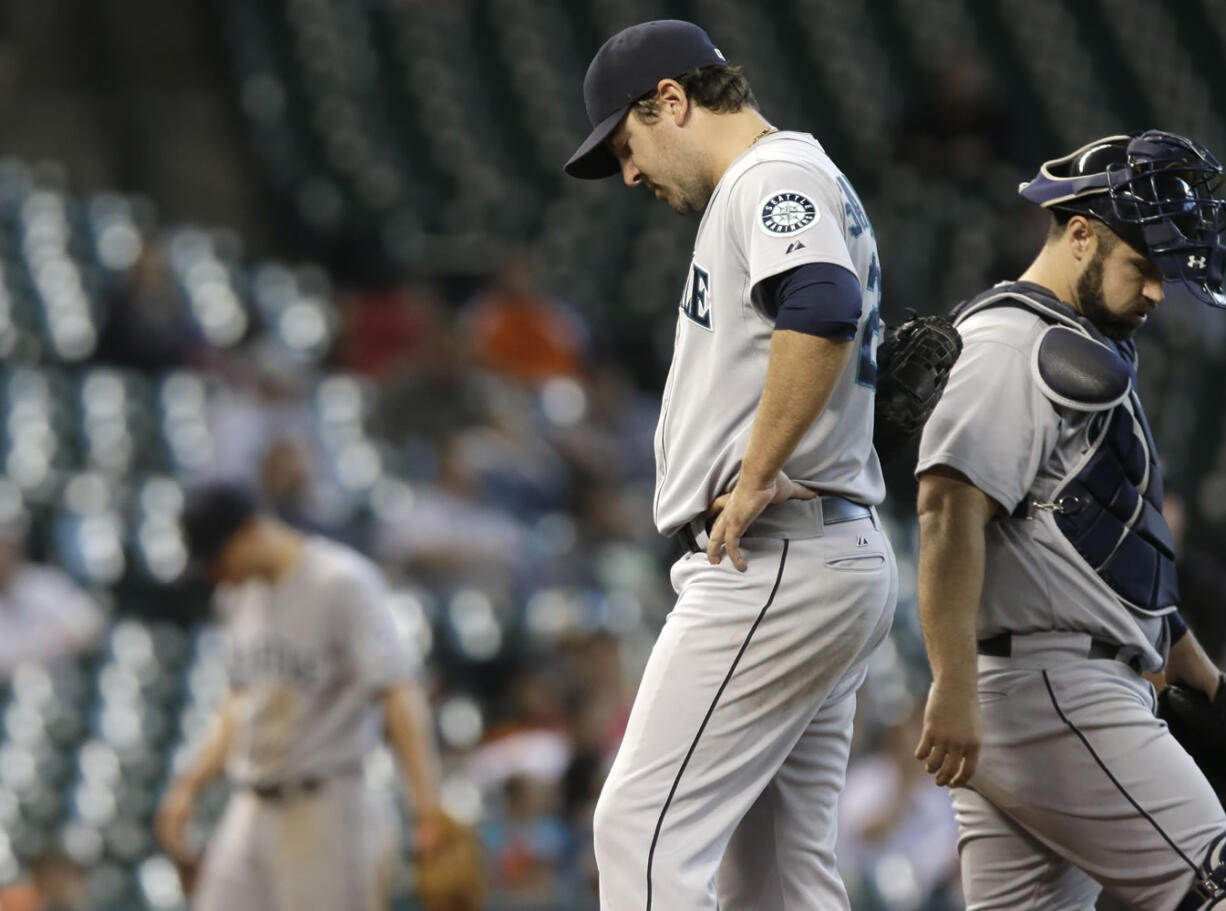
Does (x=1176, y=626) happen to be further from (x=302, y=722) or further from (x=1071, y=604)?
(x=302, y=722)

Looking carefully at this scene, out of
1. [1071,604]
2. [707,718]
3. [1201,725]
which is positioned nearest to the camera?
[707,718]

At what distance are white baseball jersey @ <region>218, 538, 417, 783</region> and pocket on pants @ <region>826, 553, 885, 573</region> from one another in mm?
2658

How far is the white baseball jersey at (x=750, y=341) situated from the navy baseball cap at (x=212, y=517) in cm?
257

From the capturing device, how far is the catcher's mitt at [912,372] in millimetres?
3145

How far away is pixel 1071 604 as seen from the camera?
128 inches

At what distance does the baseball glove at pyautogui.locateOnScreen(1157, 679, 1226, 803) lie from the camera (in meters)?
3.54

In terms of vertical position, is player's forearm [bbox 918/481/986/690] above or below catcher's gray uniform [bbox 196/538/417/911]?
above

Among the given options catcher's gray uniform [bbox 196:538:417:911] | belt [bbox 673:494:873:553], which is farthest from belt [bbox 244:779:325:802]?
Result: belt [bbox 673:494:873:553]

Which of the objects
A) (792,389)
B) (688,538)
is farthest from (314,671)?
(792,389)

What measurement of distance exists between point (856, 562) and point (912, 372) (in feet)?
1.05

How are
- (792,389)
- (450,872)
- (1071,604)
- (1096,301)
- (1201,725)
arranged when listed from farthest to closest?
(450,872) < (1201,725) < (1096,301) < (1071,604) < (792,389)

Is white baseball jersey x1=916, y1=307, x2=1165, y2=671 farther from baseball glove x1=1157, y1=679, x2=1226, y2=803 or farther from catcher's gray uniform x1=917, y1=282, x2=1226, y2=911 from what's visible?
baseball glove x1=1157, y1=679, x2=1226, y2=803

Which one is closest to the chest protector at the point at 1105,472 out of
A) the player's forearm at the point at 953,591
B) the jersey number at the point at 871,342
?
the player's forearm at the point at 953,591

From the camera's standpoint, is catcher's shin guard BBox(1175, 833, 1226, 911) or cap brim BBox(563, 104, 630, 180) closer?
catcher's shin guard BBox(1175, 833, 1226, 911)
